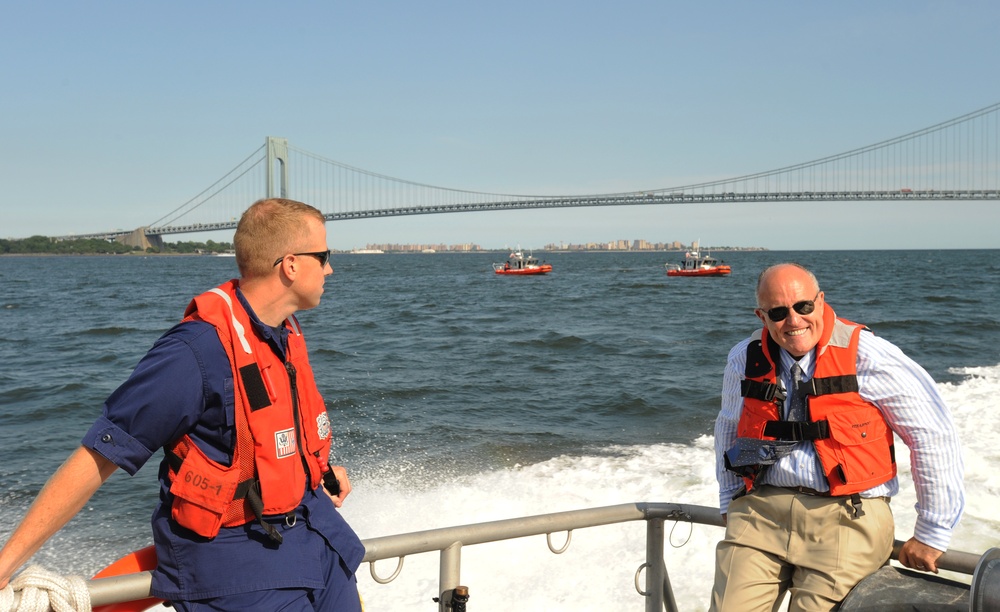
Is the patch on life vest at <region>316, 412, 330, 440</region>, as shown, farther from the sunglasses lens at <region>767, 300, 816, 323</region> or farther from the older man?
the sunglasses lens at <region>767, 300, 816, 323</region>

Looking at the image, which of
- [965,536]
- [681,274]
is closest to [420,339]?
[965,536]

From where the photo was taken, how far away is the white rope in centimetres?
156

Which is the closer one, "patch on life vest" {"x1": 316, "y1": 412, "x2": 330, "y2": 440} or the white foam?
"patch on life vest" {"x1": 316, "y1": 412, "x2": 330, "y2": 440}

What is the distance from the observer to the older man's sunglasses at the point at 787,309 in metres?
2.30

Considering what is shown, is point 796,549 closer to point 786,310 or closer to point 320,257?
point 786,310

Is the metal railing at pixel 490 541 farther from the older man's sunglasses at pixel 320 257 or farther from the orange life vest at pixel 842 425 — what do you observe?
the older man's sunglasses at pixel 320 257

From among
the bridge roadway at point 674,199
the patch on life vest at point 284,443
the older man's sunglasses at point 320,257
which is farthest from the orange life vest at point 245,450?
the bridge roadway at point 674,199

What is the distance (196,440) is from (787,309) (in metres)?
1.62

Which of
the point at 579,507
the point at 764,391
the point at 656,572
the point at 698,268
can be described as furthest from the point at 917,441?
the point at 698,268

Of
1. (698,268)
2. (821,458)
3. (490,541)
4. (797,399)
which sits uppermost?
(797,399)

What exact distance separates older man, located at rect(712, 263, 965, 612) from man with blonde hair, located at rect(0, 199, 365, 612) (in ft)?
3.89

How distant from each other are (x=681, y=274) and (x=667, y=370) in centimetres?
5169

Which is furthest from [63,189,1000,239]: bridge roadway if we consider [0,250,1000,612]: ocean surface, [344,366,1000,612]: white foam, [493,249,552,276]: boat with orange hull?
[344,366,1000,612]: white foam

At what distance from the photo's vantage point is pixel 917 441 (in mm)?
2217
